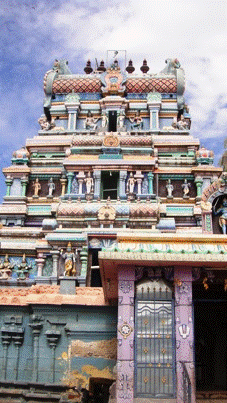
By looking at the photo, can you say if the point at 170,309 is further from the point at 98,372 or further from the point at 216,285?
the point at 98,372

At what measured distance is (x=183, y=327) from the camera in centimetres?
1240

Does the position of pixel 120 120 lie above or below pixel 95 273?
above

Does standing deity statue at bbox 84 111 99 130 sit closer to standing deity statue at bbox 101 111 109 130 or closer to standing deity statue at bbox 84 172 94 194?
standing deity statue at bbox 101 111 109 130

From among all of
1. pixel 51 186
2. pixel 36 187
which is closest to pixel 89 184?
pixel 51 186

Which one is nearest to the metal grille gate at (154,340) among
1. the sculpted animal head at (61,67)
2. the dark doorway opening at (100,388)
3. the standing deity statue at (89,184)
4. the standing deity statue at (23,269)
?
the dark doorway opening at (100,388)

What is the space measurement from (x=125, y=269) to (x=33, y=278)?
11.2 m

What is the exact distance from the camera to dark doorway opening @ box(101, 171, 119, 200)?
86.2ft

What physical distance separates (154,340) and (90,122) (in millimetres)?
20197

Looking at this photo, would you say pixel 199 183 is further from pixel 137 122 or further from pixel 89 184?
pixel 137 122

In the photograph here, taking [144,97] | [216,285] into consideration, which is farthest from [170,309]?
[144,97]

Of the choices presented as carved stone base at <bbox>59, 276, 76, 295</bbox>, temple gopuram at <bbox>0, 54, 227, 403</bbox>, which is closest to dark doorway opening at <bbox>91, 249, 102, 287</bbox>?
temple gopuram at <bbox>0, 54, 227, 403</bbox>

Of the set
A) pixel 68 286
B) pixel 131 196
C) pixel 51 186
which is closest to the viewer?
pixel 68 286

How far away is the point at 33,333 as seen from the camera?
16.1 m

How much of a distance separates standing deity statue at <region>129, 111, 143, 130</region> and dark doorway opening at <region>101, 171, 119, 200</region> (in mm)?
5152
